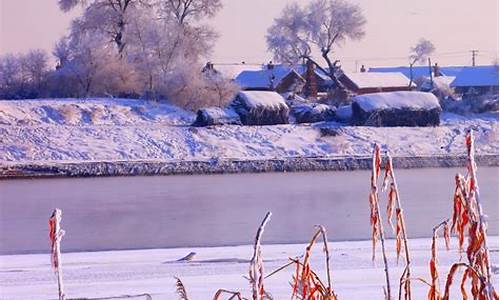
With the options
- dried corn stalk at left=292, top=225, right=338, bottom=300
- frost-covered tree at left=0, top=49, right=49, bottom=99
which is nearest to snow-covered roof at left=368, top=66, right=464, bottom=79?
frost-covered tree at left=0, top=49, right=49, bottom=99

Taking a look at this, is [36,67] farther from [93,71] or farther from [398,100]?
[398,100]

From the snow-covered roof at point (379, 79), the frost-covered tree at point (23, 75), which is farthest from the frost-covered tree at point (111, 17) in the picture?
the snow-covered roof at point (379, 79)

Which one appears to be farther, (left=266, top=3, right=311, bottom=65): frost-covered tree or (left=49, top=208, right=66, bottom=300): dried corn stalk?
(left=266, top=3, right=311, bottom=65): frost-covered tree

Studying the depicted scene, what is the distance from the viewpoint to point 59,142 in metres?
7.32

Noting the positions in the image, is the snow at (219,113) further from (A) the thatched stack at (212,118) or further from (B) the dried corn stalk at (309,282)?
(B) the dried corn stalk at (309,282)

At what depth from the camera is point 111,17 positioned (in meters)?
5.83

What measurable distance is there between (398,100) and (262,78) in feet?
3.45

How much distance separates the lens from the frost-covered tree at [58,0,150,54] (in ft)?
18.9

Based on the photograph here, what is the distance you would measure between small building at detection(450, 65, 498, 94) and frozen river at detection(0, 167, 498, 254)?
543mm

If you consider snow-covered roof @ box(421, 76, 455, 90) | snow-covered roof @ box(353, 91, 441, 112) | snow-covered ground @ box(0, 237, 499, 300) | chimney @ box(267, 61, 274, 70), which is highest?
chimney @ box(267, 61, 274, 70)

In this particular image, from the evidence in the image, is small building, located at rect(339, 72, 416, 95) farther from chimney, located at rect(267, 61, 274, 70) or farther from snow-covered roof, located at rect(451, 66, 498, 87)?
chimney, located at rect(267, 61, 274, 70)

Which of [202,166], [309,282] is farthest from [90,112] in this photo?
[309,282]

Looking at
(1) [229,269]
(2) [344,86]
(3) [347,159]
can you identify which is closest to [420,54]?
(2) [344,86]

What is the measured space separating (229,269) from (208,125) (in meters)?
4.07
